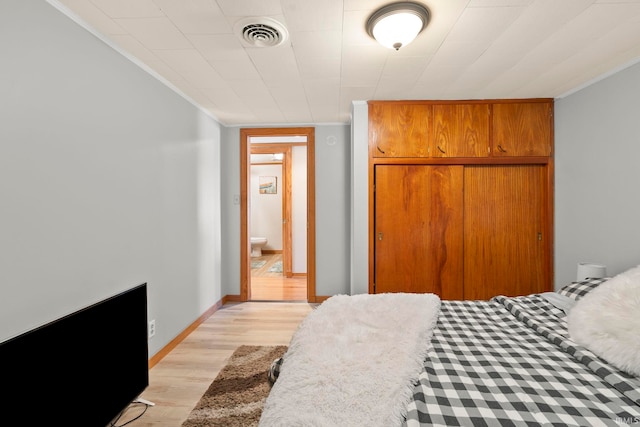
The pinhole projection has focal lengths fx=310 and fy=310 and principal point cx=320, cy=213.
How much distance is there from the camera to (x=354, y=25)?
5.94 ft

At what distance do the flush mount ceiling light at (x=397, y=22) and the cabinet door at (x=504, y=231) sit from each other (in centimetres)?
189

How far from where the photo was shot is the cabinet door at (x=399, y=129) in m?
3.22

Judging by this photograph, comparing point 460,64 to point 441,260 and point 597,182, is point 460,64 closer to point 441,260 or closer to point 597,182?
point 597,182

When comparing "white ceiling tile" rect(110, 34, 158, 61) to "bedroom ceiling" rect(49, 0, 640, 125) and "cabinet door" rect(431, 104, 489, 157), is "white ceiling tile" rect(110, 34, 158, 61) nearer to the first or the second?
"bedroom ceiling" rect(49, 0, 640, 125)

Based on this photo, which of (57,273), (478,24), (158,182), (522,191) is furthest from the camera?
(522,191)

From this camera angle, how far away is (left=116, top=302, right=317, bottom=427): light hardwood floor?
1.97 m

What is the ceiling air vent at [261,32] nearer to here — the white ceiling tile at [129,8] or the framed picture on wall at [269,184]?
the white ceiling tile at [129,8]

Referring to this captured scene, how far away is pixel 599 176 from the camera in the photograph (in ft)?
8.54

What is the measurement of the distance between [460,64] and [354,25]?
102 centimetres

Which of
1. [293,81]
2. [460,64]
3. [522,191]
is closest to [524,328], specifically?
[460,64]

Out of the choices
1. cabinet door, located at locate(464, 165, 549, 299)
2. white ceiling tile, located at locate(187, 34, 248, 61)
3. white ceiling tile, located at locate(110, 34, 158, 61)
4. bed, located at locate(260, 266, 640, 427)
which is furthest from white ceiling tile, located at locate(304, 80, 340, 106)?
bed, located at locate(260, 266, 640, 427)

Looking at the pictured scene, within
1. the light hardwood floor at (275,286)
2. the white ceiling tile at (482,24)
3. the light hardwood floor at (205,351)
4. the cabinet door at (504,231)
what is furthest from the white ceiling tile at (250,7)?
the light hardwood floor at (275,286)

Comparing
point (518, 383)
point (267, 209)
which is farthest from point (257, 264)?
point (518, 383)

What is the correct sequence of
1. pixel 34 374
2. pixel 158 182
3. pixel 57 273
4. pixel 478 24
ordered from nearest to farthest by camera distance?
pixel 34 374 < pixel 57 273 < pixel 478 24 < pixel 158 182
